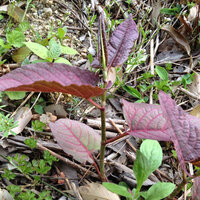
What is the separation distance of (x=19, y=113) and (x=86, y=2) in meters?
1.16

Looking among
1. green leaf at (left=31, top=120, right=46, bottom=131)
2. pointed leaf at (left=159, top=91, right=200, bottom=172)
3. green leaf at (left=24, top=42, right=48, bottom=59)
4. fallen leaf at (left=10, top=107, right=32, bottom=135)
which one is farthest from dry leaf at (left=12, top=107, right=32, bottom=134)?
pointed leaf at (left=159, top=91, right=200, bottom=172)

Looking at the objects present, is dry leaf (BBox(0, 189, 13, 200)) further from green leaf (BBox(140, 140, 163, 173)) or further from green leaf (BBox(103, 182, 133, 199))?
green leaf (BBox(140, 140, 163, 173))

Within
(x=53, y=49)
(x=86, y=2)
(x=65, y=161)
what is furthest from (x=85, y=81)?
(x=86, y=2)

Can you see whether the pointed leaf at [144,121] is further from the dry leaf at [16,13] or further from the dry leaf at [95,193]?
the dry leaf at [16,13]

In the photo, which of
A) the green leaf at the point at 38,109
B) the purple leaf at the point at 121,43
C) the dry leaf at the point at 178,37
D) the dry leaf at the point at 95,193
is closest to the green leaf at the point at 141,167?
the dry leaf at the point at 95,193

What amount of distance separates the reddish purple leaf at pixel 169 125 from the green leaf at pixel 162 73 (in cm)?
79

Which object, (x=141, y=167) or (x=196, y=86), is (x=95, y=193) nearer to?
(x=141, y=167)

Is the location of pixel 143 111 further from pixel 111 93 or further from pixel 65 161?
pixel 111 93

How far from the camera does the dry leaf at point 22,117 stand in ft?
4.36

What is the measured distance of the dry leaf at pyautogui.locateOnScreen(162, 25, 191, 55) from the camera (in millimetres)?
1921

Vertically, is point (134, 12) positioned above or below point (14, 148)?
above

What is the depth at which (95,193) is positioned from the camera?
Result: 1.07 metres

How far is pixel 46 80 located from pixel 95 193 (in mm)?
603

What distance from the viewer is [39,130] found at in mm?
1268
